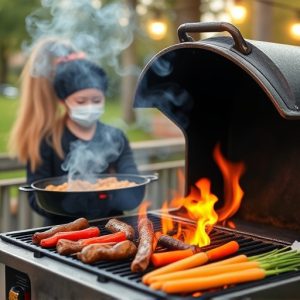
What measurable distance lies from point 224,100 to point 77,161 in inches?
43.0

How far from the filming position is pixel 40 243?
2861 mm

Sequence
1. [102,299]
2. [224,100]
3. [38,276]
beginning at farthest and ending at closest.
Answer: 1. [224,100]
2. [38,276]
3. [102,299]

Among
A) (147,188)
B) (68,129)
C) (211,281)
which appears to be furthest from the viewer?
(147,188)

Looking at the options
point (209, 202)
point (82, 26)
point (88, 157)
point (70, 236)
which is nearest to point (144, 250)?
point (70, 236)

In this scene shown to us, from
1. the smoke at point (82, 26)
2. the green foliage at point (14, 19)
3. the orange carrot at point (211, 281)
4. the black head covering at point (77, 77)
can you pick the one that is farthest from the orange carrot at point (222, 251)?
the green foliage at point (14, 19)

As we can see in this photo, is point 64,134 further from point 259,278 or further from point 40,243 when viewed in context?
point 259,278

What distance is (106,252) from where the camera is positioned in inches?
102

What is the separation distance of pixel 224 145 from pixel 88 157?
957 mm

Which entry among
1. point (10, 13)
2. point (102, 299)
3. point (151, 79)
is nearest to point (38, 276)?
point (102, 299)

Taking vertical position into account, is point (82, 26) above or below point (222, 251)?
above

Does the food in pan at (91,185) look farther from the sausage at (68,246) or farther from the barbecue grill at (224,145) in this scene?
the sausage at (68,246)

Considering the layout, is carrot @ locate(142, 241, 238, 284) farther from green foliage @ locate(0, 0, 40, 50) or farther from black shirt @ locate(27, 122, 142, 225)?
green foliage @ locate(0, 0, 40, 50)

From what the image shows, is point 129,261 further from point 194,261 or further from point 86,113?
point 86,113

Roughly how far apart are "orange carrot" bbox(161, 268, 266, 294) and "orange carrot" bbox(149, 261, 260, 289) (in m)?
0.03
